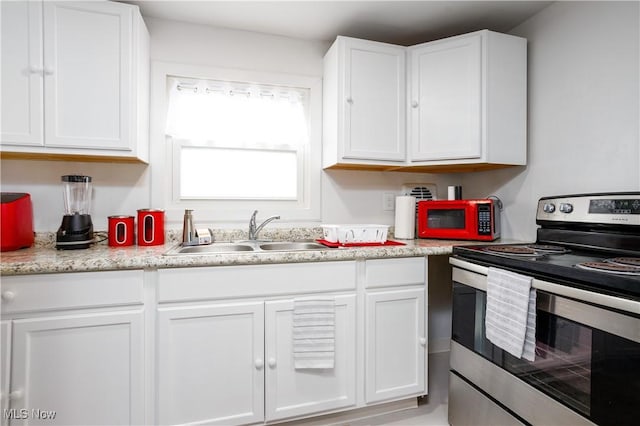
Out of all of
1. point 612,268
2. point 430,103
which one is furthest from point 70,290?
point 430,103

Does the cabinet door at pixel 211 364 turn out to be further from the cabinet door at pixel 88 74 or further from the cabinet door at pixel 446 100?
the cabinet door at pixel 446 100

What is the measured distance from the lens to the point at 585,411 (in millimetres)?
1021

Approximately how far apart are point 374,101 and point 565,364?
1578 mm

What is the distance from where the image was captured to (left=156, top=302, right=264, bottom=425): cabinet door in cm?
137

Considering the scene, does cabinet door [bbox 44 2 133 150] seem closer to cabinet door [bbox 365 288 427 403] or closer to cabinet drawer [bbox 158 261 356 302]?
cabinet drawer [bbox 158 261 356 302]

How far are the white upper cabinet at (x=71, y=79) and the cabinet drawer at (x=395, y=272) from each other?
1377mm

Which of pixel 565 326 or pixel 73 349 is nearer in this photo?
pixel 565 326

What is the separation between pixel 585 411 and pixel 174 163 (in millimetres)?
2200

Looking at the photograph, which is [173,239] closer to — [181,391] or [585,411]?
[181,391]

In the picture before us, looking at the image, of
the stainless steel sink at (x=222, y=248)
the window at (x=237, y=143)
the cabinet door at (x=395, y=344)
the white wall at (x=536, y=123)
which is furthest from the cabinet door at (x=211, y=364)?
the white wall at (x=536, y=123)

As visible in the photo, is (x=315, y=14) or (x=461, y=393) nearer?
(x=461, y=393)

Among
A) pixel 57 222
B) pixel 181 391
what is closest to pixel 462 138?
A: pixel 181 391

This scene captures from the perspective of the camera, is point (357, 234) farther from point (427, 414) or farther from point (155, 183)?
point (155, 183)

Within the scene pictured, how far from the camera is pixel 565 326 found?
3.62ft
